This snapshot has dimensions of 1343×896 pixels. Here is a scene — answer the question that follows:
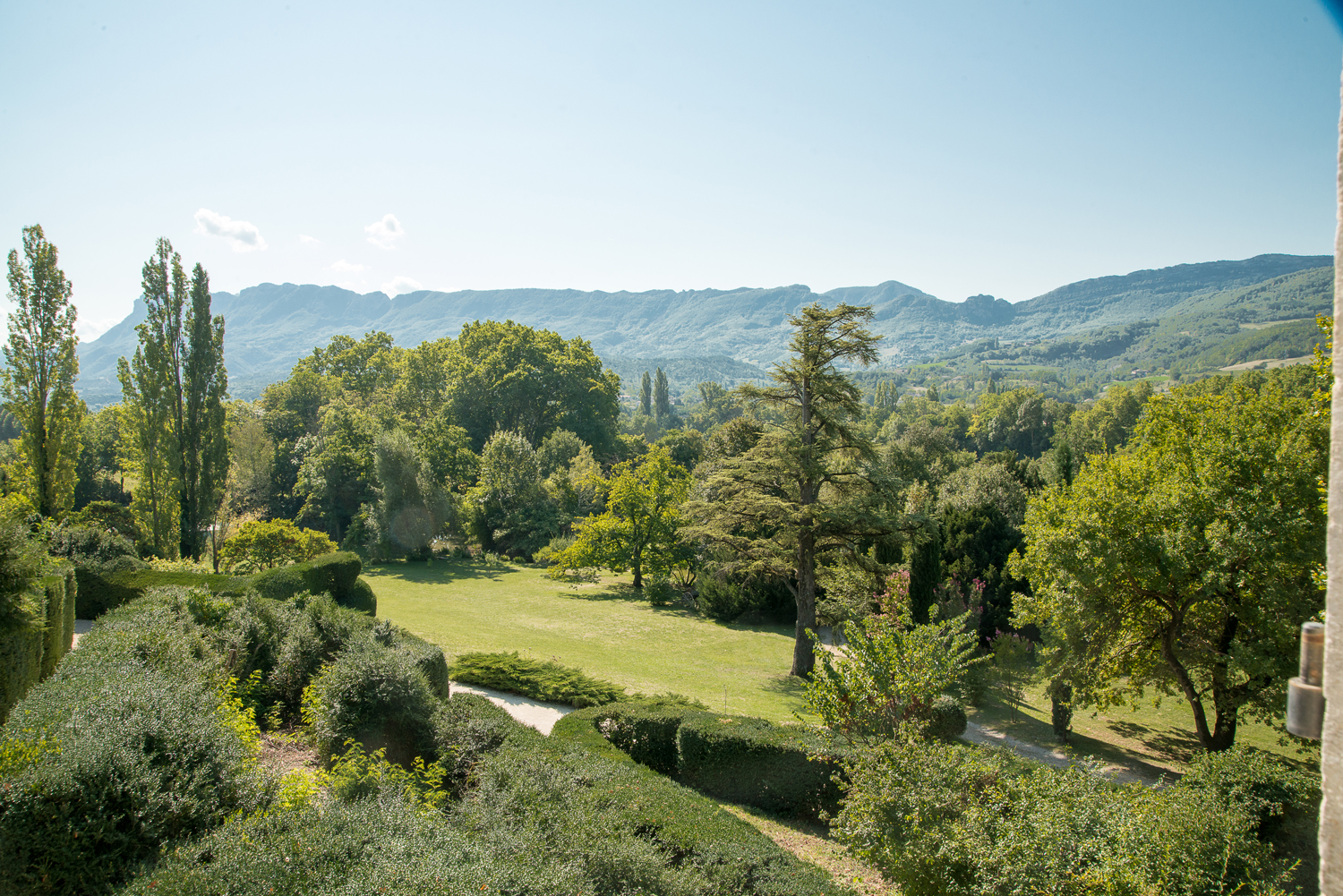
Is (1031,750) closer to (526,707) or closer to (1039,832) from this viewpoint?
(1039,832)

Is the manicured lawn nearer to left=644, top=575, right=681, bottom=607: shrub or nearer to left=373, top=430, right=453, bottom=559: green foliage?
left=644, top=575, right=681, bottom=607: shrub

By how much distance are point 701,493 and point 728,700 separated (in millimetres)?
14519

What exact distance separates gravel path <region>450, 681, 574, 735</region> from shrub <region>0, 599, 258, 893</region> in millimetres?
5234

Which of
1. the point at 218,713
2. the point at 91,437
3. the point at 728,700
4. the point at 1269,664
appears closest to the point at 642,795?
the point at 218,713

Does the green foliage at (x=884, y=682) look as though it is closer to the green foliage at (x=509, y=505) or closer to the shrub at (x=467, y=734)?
the shrub at (x=467, y=734)

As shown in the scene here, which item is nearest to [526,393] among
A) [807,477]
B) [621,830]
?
[807,477]

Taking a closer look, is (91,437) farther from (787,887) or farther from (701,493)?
(787,887)

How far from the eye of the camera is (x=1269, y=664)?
11242mm

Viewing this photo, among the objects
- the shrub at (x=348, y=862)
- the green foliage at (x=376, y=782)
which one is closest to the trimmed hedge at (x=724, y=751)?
the green foliage at (x=376, y=782)

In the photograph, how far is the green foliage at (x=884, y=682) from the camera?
9305mm

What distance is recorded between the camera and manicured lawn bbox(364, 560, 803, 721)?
659 inches

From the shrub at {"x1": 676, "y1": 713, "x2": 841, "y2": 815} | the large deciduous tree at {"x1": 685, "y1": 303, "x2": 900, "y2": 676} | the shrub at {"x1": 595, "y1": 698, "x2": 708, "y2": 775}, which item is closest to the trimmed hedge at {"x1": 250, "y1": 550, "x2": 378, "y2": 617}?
the large deciduous tree at {"x1": 685, "y1": 303, "x2": 900, "y2": 676}

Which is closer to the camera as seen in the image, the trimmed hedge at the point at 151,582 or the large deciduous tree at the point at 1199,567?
the large deciduous tree at the point at 1199,567

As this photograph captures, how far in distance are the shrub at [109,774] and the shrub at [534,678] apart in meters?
6.32
